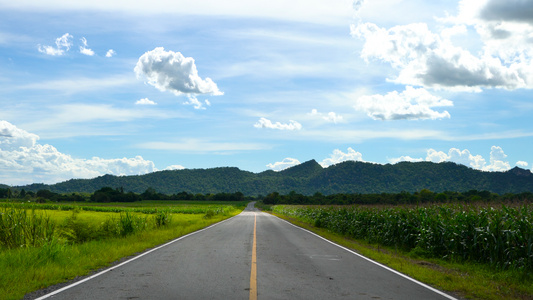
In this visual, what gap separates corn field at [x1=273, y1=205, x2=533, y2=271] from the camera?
1272 centimetres

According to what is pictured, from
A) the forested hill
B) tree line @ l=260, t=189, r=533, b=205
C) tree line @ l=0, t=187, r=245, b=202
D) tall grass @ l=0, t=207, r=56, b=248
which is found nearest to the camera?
tall grass @ l=0, t=207, r=56, b=248

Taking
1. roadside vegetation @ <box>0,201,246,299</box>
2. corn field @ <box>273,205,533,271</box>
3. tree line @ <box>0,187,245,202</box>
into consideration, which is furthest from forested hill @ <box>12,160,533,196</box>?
corn field @ <box>273,205,533,271</box>

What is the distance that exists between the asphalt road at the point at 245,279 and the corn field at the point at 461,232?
157 inches

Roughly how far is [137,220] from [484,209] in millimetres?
18755

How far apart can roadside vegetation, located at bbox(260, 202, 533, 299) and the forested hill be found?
56826 mm

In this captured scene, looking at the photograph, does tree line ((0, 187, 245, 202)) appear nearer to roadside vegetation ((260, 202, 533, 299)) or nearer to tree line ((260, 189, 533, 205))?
tree line ((260, 189, 533, 205))

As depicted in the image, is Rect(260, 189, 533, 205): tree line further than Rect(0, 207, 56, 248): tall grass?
Yes

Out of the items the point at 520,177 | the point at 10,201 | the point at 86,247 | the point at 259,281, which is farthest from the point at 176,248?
the point at 520,177

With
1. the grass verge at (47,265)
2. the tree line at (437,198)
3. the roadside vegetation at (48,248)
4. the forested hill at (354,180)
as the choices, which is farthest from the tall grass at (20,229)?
the forested hill at (354,180)

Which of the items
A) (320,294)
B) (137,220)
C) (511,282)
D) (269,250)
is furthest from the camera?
(137,220)

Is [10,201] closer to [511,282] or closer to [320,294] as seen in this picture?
[320,294]

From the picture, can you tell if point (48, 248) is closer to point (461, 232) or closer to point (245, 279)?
point (245, 279)

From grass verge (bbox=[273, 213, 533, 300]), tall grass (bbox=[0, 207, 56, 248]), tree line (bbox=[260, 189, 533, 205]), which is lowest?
grass verge (bbox=[273, 213, 533, 300])

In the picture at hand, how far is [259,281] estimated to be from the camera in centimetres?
953
